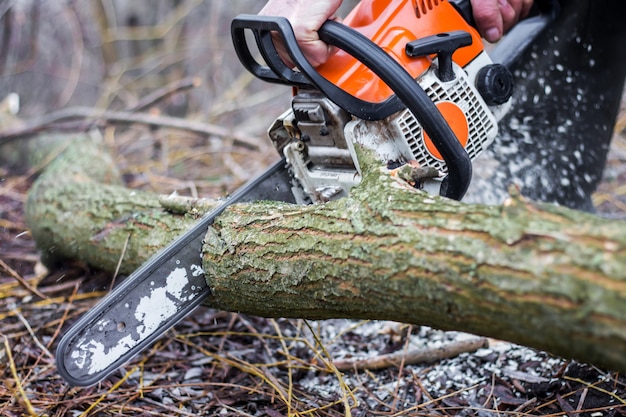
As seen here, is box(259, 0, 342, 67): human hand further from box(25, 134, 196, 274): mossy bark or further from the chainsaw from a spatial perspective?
box(25, 134, 196, 274): mossy bark

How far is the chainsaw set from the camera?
1.64 metres

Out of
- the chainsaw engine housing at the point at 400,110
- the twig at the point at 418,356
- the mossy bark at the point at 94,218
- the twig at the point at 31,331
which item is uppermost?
the chainsaw engine housing at the point at 400,110

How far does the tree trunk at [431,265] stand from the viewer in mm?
1034

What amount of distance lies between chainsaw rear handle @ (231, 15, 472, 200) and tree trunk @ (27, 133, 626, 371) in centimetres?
19

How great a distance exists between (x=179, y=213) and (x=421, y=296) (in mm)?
1126

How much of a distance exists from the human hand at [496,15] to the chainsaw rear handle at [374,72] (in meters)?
0.61

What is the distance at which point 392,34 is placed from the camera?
1.83 m

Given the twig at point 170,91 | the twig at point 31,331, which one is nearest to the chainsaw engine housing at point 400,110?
the twig at point 31,331

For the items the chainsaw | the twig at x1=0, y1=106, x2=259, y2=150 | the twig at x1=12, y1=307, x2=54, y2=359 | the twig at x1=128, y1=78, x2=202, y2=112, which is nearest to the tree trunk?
the chainsaw

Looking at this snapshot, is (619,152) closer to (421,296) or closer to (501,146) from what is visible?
(501,146)

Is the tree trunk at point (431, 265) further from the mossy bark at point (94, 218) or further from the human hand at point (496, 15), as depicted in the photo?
→ the human hand at point (496, 15)

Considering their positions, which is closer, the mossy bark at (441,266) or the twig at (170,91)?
the mossy bark at (441,266)

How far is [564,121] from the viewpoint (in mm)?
2494

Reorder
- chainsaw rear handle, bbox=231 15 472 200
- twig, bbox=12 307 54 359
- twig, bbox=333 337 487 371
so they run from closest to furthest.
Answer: chainsaw rear handle, bbox=231 15 472 200 → twig, bbox=333 337 487 371 → twig, bbox=12 307 54 359
